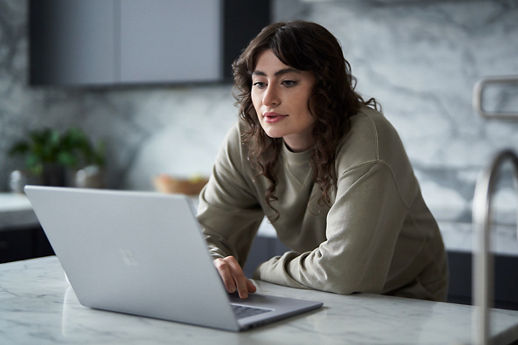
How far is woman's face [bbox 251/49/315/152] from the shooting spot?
188 centimetres

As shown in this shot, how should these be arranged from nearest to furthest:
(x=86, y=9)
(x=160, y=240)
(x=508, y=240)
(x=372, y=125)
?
(x=160, y=240) → (x=372, y=125) → (x=508, y=240) → (x=86, y=9)

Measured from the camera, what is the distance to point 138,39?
359 centimetres

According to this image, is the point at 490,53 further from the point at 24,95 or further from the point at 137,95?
the point at 24,95

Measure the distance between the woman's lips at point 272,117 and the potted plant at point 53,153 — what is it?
2.26 metres

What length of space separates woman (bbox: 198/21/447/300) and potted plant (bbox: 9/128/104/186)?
6.72 ft

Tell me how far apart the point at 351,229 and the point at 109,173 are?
2772 mm

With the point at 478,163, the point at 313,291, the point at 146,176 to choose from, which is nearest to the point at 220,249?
the point at 313,291

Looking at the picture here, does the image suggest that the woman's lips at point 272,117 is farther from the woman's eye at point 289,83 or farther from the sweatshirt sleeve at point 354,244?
the sweatshirt sleeve at point 354,244

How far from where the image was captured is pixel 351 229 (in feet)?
5.41

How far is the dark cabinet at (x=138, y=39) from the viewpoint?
3.34 metres

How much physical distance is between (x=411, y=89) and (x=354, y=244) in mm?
1693

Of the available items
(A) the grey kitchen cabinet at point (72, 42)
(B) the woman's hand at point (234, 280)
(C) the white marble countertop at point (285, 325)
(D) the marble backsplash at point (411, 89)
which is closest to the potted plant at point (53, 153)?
(D) the marble backsplash at point (411, 89)

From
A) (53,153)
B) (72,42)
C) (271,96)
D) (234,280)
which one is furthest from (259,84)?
(53,153)

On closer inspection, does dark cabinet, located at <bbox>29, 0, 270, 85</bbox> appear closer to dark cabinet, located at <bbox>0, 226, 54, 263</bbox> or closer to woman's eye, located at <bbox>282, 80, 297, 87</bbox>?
dark cabinet, located at <bbox>0, 226, 54, 263</bbox>
